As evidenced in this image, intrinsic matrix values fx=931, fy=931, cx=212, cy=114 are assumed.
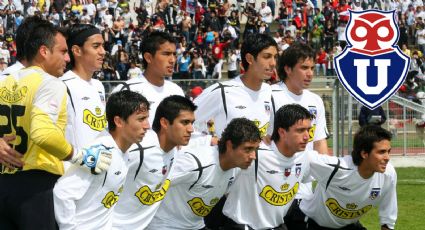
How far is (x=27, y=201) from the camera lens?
7.21 meters

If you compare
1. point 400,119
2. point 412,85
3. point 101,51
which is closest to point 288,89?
point 101,51

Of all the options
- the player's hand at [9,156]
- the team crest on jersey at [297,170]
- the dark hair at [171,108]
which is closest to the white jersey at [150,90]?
the dark hair at [171,108]

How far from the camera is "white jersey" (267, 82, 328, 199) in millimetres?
9680

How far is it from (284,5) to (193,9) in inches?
170

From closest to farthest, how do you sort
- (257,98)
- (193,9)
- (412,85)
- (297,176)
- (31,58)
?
(31,58)
(297,176)
(257,98)
(412,85)
(193,9)

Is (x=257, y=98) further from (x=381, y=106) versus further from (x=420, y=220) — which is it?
(x=381, y=106)

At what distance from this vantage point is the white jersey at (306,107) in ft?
31.8

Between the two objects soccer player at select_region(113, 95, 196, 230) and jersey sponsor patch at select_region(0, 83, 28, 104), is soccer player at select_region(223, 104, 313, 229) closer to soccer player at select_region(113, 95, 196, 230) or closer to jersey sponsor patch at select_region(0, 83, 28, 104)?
soccer player at select_region(113, 95, 196, 230)

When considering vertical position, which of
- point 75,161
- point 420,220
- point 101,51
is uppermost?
point 101,51

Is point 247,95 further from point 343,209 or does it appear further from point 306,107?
point 343,209

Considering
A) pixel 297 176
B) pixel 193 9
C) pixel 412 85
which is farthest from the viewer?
pixel 193 9

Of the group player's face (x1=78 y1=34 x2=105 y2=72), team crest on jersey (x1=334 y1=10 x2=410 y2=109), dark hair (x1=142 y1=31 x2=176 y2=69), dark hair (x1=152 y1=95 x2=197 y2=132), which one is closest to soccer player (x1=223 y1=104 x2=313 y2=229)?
dark hair (x1=152 y1=95 x2=197 y2=132)

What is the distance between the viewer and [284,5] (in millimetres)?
41906

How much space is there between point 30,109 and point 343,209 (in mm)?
3571
